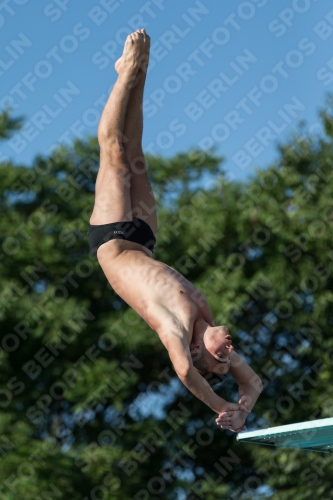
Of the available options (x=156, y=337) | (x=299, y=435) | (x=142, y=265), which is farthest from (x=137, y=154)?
(x=156, y=337)

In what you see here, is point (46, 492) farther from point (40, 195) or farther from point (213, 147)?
point (213, 147)

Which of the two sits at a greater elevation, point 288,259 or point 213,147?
point 213,147

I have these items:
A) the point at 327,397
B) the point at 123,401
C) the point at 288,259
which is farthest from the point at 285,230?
the point at 123,401

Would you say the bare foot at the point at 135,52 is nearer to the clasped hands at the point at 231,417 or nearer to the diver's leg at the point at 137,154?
the diver's leg at the point at 137,154

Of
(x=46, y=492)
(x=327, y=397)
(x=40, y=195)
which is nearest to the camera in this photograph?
(x=46, y=492)

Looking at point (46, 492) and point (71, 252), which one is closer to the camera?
point (46, 492)

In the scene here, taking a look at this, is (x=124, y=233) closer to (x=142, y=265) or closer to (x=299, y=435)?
(x=142, y=265)

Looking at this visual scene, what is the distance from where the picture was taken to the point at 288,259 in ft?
45.2

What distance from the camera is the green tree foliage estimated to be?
43.4 feet

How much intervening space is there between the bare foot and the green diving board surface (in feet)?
8.53

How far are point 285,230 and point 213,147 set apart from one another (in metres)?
2.07

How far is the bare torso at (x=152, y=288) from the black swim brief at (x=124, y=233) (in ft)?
0.17

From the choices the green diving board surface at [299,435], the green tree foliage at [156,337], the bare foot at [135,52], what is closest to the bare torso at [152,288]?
the green diving board surface at [299,435]

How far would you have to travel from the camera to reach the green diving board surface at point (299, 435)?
4.91 metres
